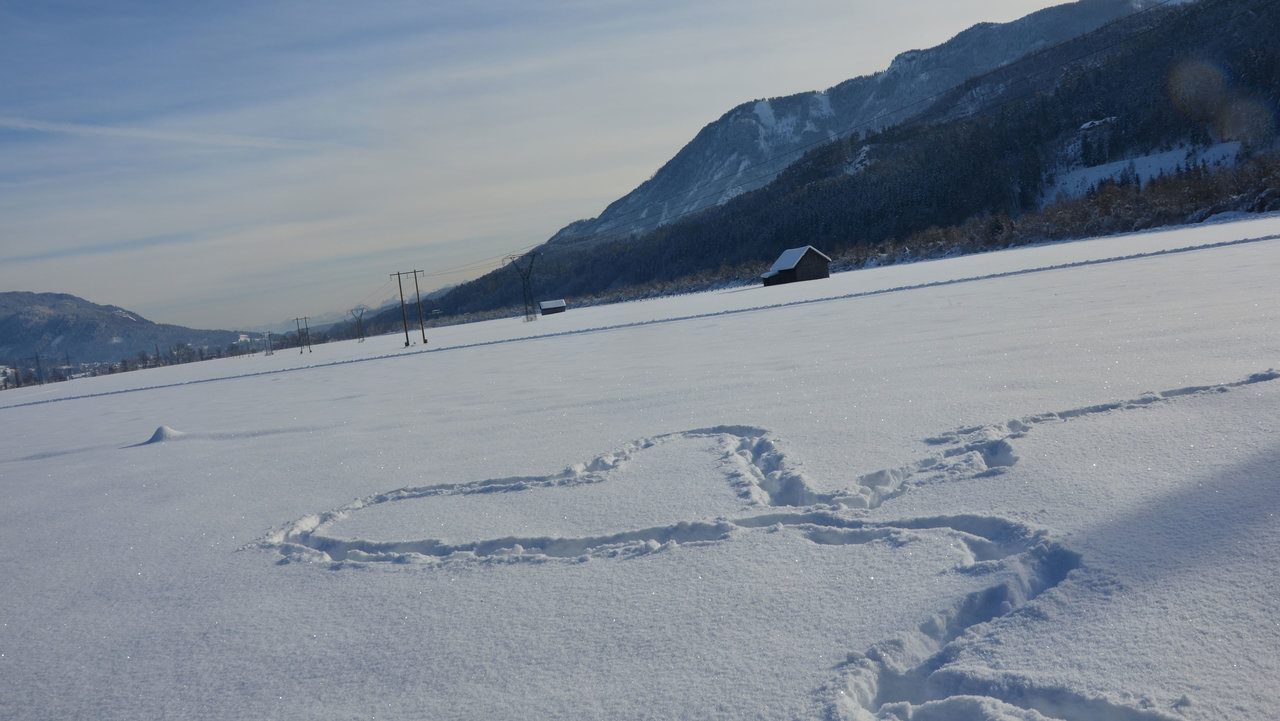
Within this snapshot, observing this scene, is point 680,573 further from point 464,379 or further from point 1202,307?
point 464,379

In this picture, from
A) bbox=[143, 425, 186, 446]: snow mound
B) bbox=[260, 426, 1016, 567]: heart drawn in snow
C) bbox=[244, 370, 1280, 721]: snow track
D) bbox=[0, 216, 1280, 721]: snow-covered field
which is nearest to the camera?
bbox=[244, 370, 1280, 721]: snow track

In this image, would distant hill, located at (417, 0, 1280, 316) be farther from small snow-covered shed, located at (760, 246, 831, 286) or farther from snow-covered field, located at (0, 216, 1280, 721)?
snow-covered field, located at (0, 216, 1280, 721)

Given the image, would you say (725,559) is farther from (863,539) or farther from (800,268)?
(800,268)

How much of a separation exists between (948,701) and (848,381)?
573 centimetres

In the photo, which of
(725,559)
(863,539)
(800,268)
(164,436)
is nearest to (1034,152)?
(800,268)

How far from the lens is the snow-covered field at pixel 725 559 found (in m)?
2.29

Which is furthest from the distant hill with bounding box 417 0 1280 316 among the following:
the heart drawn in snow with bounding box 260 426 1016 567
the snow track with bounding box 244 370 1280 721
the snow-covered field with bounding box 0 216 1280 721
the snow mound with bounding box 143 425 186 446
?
the heart drawn in snow with bounding box 260 426 1016 567

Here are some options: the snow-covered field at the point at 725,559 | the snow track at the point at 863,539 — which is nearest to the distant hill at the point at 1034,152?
the snow-covered field at the point at 725,559

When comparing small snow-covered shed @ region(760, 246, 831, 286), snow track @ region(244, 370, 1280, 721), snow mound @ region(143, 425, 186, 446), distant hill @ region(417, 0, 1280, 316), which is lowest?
snow track @ region(244, 370, 1280, 721)

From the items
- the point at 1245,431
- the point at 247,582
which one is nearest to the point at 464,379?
the point at 247,582

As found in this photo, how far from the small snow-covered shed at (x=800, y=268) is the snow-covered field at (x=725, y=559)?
2117 inches

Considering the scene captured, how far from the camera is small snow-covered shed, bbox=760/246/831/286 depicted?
6066cm

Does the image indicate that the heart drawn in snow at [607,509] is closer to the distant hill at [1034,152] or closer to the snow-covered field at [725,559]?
the snow-covered field at [725,559]

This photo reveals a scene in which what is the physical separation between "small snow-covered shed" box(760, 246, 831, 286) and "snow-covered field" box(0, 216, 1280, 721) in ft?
176
